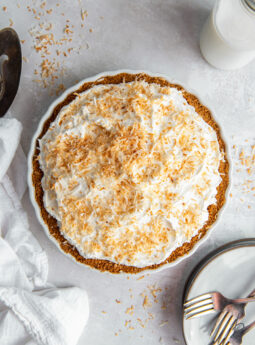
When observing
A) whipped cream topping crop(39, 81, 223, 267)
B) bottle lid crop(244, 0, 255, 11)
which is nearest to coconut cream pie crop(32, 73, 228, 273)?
whipped cream topping crop(39, 81, 223, 267)

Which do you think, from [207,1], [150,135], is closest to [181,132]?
[150,135]

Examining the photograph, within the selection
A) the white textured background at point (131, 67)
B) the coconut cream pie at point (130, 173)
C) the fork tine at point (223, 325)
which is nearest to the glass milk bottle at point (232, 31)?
the white textured background at point (131, 67)

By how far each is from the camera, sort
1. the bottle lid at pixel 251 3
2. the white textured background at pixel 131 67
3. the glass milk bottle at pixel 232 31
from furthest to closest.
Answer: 1. the white textured background at pixel 131 67
2. the glass milk bottle at pixel 232 31
3. the bottle lid at pixel 251 3

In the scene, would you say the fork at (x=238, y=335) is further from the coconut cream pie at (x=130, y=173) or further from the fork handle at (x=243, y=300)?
the coconut cream pie at (x=130, y=173)

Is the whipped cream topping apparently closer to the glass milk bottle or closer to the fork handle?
the glass milk bottle

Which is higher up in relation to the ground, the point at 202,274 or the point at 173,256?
the point at 173,256

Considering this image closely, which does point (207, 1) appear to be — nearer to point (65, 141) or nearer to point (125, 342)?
point (65, 141)

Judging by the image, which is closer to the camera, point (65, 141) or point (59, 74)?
point (65, 141)
